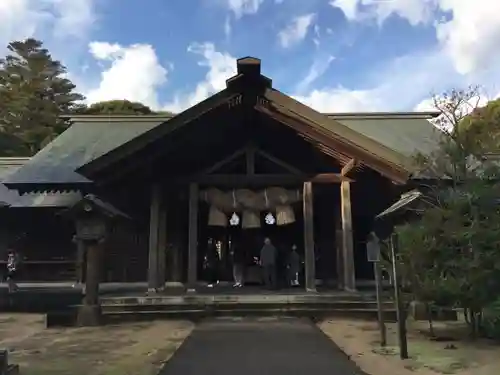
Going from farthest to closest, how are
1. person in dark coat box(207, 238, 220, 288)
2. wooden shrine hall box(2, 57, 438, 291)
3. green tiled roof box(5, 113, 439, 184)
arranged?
person in dark coat box(207, 238, 220, 288), green tiled roof box(5, 113, 439, 184), wooden shrine hall box(2, 57, 438, 291)

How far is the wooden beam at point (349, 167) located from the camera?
13754 millimetres

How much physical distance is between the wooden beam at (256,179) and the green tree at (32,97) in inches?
1087

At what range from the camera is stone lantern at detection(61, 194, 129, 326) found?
1099cm

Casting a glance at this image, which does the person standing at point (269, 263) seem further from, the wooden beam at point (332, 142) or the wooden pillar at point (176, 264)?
the wooden beam at point (332, 142)

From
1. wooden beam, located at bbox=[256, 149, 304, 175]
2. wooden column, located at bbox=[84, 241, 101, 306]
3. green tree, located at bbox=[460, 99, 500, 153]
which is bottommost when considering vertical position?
wooden column, located at bbox=[84, 241, 101, 306]

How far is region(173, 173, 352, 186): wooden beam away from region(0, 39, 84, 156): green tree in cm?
2760

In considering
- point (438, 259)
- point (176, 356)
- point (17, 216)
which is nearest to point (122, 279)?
point (17, 216)

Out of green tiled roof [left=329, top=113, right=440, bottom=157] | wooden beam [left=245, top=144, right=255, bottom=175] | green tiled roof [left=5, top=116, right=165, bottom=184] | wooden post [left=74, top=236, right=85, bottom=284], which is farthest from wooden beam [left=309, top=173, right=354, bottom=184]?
wooden post [left=74, top=236, right=85, bottom=284]

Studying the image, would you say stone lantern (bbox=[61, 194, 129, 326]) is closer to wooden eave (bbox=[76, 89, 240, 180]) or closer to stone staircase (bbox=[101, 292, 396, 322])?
stone staircase (bbox=[101, 292, 396, 322])

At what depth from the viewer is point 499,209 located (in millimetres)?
8453

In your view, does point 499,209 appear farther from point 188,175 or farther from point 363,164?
point 188,175

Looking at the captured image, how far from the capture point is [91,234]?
36.4ft

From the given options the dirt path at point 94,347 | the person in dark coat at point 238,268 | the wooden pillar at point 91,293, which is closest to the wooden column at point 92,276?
the wooden pillar at point 91,293

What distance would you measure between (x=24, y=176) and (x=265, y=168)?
7.54 meters
